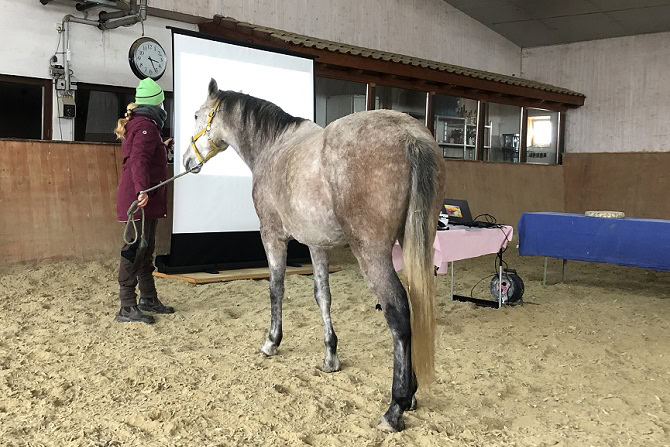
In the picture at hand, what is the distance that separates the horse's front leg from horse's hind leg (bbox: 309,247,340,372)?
0.21 m

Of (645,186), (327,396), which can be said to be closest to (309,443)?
(327,396)

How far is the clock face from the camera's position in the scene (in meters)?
6.73

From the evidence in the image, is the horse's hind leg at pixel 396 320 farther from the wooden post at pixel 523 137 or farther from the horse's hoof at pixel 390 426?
the wooden post at pixel 523 137

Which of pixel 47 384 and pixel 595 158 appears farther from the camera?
pixel 595 158

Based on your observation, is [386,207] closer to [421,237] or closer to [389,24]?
[421,237]

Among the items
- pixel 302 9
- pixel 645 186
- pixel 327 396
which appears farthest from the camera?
pixel 645 186

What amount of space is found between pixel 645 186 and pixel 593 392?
9.25m

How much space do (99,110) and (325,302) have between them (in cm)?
488

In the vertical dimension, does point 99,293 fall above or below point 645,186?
below

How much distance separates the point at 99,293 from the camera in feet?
16.9

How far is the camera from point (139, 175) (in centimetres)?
407

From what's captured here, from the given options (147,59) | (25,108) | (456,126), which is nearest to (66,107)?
(25,108)

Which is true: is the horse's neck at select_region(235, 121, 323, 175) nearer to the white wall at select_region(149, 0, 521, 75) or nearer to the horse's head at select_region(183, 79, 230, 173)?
the horse's head at select_region(183, 79, 230, 173)

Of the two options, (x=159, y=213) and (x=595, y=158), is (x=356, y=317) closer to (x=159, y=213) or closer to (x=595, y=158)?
(x=159, y=213)
